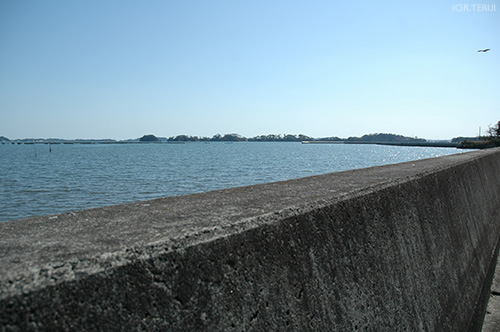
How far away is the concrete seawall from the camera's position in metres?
1.10

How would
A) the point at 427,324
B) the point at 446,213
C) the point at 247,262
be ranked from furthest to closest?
the point at 446,213
the point at 427,324
the point at 247,262

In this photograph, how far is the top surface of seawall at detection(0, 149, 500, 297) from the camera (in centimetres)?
112

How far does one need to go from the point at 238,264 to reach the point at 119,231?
1.74ft

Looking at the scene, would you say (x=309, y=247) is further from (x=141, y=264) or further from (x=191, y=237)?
(x=141, y=264)

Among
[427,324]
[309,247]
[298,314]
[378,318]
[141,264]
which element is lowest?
[427,324]

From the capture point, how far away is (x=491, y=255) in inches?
253

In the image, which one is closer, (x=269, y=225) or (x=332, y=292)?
(x=269, y=225)

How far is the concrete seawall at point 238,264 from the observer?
43.3 inches

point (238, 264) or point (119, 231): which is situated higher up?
point (119, 231)

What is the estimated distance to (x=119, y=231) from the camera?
1.63 m

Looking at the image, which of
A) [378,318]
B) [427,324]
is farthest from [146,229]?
[427,324]

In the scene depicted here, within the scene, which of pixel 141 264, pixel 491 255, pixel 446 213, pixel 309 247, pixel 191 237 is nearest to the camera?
pixel 141 264

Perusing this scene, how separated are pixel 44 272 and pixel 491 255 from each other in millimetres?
7128

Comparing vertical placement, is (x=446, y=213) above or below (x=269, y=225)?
below
